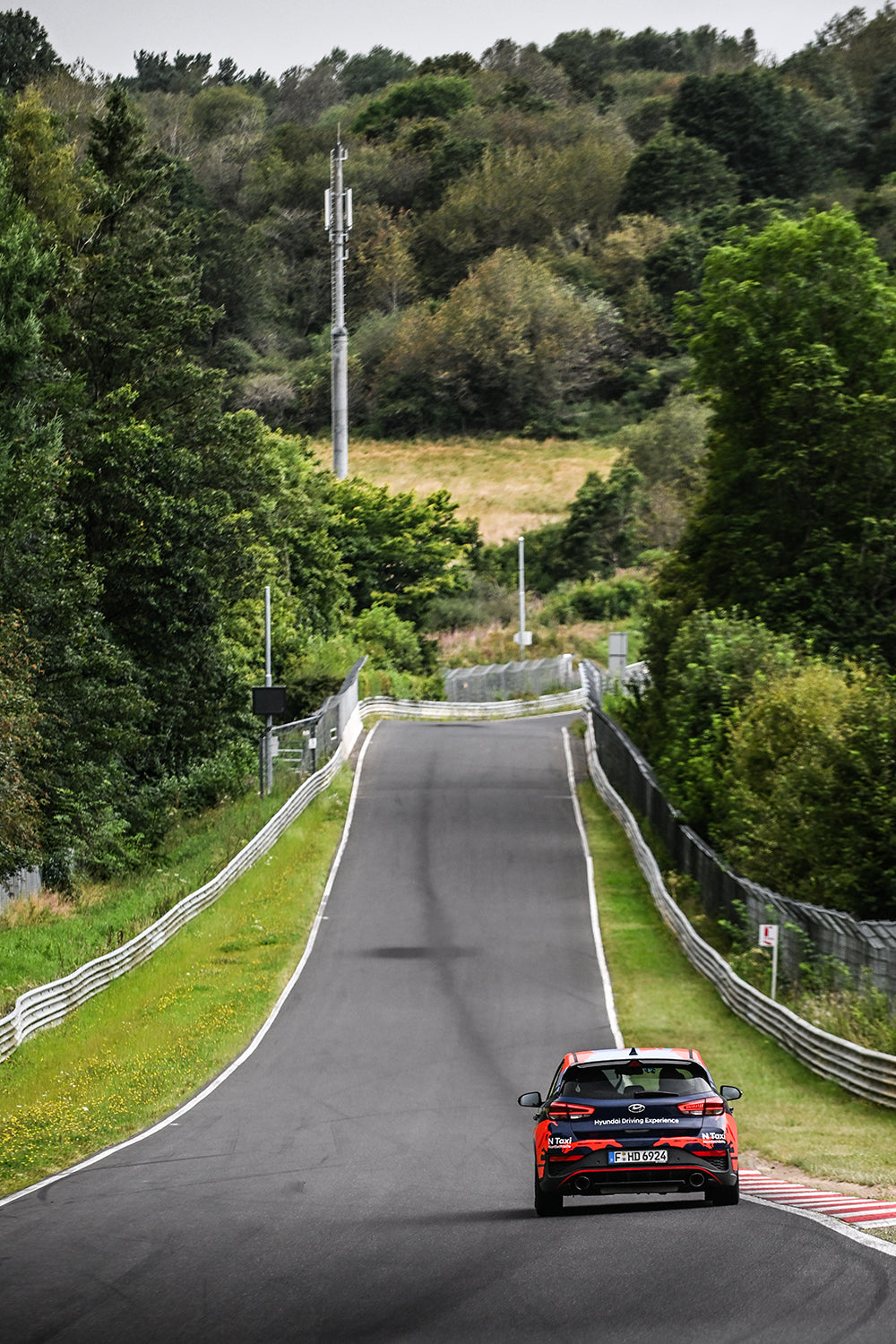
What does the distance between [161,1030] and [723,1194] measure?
16925 millimetres

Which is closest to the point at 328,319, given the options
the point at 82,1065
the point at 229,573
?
the point at 229,573

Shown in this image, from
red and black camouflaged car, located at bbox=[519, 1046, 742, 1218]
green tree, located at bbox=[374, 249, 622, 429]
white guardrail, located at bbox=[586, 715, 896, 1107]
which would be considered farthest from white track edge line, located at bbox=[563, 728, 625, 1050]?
green tree, located at bbox=[374, 249, 622, 429]

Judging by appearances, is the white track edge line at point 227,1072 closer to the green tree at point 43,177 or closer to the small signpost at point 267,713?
the small signpost at point 267,713

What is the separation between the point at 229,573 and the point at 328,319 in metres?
101

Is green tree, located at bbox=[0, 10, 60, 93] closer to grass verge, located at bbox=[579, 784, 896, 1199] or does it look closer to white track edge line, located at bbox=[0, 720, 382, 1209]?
white track edge line, located at bbox=[0, 720, 382, 1209]

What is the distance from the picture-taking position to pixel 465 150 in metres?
157

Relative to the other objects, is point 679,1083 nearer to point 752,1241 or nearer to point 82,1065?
point 752,1241

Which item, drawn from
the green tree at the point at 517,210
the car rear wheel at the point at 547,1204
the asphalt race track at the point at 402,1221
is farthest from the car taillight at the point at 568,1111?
the green tree at the point at 517,210

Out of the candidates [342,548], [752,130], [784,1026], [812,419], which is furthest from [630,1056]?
[752,130]

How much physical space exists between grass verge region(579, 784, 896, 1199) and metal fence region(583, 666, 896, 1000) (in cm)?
142

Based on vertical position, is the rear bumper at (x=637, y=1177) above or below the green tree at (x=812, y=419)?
below

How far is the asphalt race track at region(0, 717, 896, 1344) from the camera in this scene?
32.8 ft

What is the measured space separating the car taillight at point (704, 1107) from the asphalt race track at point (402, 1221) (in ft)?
2.66

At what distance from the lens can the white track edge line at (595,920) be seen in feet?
95.7
